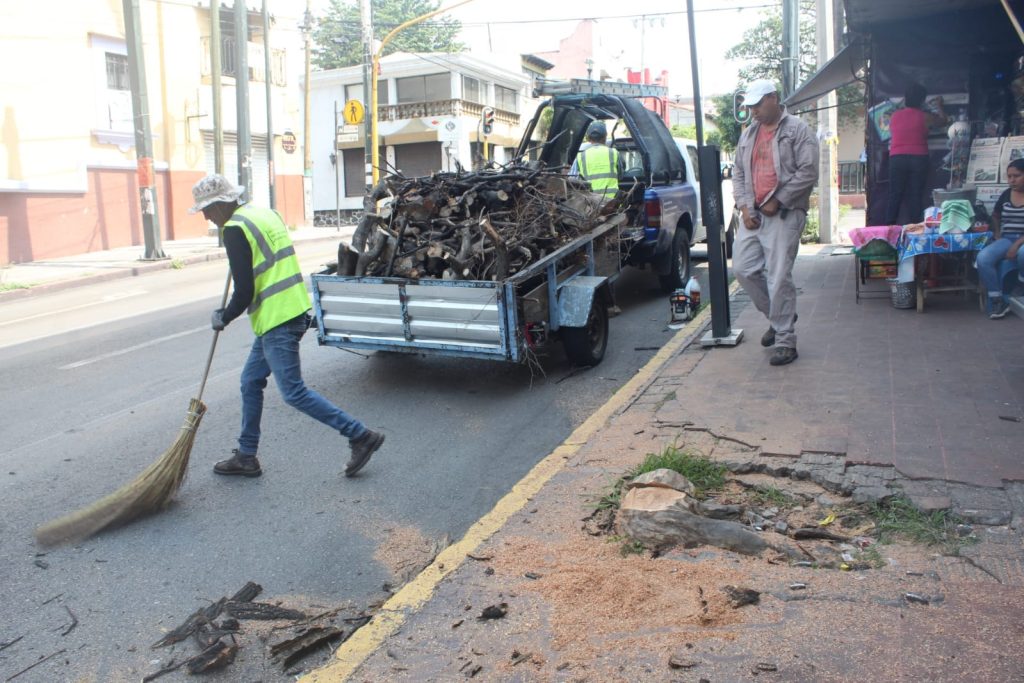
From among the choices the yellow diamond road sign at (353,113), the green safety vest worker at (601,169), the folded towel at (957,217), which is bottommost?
the folded towel at (957,217)

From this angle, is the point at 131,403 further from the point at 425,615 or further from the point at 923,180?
the point at 923,180

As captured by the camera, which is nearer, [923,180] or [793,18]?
[923,180]

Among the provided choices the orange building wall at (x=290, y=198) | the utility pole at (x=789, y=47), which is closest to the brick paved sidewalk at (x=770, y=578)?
the utility pole at (x=789, y=47)

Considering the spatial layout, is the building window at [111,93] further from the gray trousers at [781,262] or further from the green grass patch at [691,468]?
the green grass patch at [691,468]

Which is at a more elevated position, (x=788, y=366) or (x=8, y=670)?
(x=788, y=366)

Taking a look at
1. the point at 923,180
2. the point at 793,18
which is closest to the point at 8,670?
the point at 923,180

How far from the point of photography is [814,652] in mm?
2988

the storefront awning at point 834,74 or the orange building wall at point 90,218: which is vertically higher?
the storefront awning at point 834,74

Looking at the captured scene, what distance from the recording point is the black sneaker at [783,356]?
664cm

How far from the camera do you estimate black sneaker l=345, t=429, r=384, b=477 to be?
526 centimetres

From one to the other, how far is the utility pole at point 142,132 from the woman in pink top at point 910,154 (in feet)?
46.9

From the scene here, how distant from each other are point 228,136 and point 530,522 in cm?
2632

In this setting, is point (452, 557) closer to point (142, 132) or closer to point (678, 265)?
point (678, 265)

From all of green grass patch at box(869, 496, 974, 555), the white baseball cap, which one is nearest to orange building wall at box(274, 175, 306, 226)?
the white baseball cap
